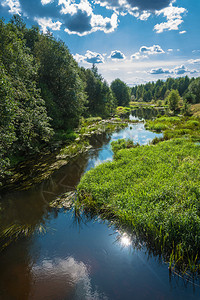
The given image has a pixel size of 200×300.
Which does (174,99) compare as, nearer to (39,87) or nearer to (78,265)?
(39,87)

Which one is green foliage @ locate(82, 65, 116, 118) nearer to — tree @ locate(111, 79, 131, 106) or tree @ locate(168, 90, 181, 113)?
tree @ locate(168, 90, 181, 113)

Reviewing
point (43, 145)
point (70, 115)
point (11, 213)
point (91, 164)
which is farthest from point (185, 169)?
point (70, 115)

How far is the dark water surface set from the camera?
17.8ft

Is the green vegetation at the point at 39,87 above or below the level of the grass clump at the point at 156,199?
above

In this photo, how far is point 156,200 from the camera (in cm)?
829

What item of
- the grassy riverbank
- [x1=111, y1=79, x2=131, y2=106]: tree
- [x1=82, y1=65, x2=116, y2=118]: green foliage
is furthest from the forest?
[x1=111, y1=79, x2=131, y2=106]: tree

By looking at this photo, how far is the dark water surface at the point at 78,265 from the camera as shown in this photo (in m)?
5.42

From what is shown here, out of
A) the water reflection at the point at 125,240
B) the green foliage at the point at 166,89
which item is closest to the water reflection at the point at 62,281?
the water reflection at the point at 125,240

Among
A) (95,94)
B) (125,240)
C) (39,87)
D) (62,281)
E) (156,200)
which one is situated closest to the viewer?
(62,281)

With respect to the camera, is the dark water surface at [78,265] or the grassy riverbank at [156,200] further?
the grassy riverbank at [156,200]

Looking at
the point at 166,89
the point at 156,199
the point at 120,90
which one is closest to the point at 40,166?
the point at 156,199

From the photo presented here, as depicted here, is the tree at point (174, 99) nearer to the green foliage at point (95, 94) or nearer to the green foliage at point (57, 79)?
the green foliage at point (95, 94)

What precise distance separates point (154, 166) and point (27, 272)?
10.3 m

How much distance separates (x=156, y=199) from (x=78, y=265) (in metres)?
4.98
